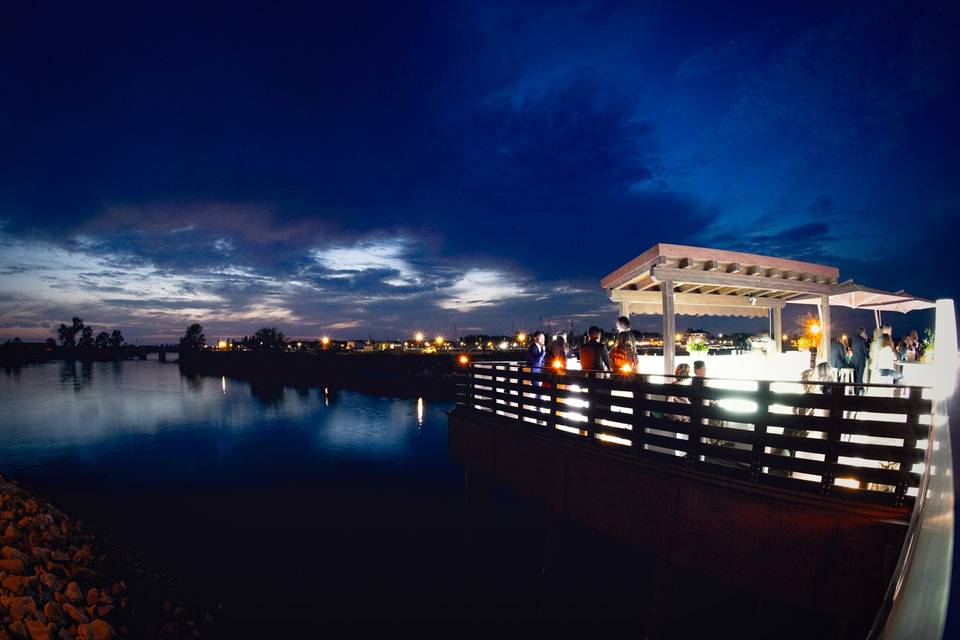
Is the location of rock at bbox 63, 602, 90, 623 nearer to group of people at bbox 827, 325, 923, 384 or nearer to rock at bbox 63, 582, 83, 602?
rock at bbox 63, 582, 83, 602

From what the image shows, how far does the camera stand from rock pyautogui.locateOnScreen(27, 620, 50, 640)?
864 cm

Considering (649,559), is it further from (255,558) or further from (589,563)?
(255,558)

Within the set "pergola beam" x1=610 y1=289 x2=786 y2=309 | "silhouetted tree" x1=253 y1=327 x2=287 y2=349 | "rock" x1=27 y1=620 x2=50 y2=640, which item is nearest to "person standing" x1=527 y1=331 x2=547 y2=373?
"pergola beam" x1=610 y1=289 x2=786 y2=309

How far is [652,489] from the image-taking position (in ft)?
21.6

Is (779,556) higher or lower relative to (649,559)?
higher

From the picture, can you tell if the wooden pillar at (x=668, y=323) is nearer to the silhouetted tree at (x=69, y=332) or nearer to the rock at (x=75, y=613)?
the rock at (x=75, y=613)

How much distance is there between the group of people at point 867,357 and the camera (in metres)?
10.8

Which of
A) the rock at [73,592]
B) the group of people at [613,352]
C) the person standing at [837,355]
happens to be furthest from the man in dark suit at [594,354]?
the rock at [73,592]

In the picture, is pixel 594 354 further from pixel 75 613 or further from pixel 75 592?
pixel 75 592

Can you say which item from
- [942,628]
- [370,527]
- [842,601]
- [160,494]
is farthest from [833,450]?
[160,494]

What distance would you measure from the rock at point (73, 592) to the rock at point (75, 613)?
391 millimetres

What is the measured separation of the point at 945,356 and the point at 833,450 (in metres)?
2.64

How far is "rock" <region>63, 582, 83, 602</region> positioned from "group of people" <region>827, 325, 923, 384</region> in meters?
17.6

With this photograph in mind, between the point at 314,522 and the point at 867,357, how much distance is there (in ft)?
58.9
